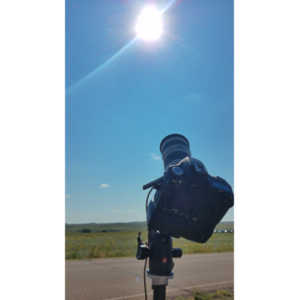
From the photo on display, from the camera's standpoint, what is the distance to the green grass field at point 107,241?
1.66 meters

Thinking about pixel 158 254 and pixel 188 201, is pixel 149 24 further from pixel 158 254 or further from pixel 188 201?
pixel 158 254

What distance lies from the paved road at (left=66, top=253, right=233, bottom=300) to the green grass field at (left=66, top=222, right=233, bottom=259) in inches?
1.6

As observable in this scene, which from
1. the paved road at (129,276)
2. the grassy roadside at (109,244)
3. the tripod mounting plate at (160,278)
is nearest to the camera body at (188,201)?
the tripod mounting plate at (160,278)

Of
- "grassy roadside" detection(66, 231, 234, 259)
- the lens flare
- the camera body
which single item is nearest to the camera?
the camera body

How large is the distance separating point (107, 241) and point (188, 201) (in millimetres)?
618

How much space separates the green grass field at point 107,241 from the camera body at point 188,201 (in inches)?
12.4

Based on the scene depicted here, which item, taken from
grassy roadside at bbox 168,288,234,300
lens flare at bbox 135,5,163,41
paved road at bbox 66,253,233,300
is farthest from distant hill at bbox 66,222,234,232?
lens flare at bbox 135,5,163,41

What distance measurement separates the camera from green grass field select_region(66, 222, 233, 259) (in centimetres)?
166

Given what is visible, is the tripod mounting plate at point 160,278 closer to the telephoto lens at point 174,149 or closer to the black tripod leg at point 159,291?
the black tripod leg at point 159,291

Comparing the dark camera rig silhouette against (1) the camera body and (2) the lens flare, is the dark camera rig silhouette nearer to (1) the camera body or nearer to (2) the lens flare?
(1) the camera body
